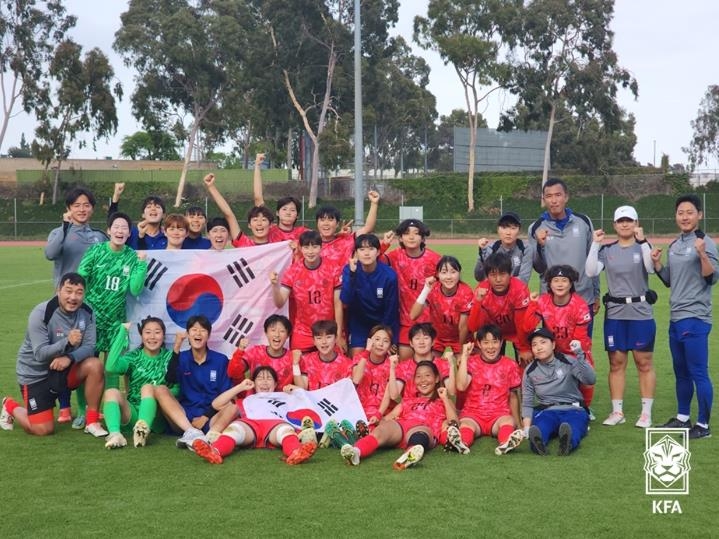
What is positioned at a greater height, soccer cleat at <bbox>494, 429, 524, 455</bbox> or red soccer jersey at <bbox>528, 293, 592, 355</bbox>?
red soccer jersey at <bbox>528, 293, 592, 355</bbox>

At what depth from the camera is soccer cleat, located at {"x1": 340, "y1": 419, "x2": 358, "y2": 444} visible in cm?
628

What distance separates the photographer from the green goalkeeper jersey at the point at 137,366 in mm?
6695

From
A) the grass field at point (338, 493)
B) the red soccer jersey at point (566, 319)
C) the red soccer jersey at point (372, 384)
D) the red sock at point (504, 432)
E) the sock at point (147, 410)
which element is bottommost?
the grass field at point (338, 493)

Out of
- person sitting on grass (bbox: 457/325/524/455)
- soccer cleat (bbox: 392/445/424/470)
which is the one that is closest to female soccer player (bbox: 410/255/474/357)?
person sitting on grass (bbox: 457/325/524/455)

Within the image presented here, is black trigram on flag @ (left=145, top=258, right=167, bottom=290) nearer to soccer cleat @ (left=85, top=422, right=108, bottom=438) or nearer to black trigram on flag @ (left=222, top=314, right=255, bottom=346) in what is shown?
black trigram on flag @ (left=222, top=314, right=255, bottom=346)

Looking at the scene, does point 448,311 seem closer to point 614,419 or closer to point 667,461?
point 614,419

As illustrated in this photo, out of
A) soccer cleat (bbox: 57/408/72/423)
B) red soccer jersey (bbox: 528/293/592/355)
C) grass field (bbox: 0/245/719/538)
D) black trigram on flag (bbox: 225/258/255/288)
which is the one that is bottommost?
soccer cleat (bbox: 57/408/72/423)

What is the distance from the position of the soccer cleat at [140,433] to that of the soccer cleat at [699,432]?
13.4 feet

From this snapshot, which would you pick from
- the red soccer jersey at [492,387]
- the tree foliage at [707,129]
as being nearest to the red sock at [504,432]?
the red soccer jersey at [492,387]

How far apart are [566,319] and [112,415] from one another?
364 cm

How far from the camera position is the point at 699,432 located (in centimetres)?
649

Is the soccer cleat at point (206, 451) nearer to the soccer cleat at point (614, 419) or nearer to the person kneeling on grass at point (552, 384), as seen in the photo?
the person kneeling on grass at point (552, 384)

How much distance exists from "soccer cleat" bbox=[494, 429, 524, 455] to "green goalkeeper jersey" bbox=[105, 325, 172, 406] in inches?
104

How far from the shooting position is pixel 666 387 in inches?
337
